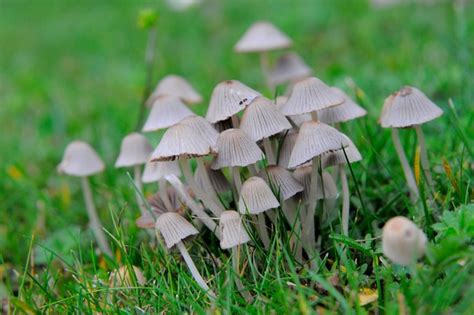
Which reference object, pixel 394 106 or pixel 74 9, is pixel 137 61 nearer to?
pixel 394 106

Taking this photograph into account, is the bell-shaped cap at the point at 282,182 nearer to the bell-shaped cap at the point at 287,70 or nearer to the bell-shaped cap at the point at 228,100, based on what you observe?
the bell-shaped cap at the point at 228,100

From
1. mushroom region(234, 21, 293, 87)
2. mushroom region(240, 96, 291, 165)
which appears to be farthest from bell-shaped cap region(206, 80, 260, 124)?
mushroom region(234, 21, 293, 87)

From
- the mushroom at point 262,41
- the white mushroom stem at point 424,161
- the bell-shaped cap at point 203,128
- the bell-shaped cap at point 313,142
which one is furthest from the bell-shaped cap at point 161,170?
the mushroom at point 262,41

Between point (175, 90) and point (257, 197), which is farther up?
point (175, 90)

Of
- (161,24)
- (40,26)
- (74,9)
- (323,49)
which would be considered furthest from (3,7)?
(323,49)

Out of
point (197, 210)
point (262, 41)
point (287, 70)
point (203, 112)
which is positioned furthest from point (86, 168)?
point (287, 70)

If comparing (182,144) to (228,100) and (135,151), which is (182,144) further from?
(135,151)
